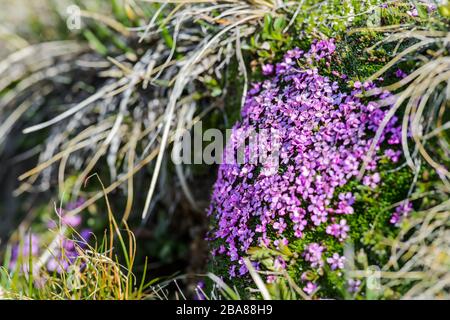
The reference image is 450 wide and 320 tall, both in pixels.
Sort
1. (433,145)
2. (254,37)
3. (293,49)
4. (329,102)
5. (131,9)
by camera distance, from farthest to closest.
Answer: (131,9)
(254,37)
(293,49)
(329,102)
(433,145)

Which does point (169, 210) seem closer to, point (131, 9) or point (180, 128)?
point (180, 128)

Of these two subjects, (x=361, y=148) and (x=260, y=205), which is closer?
Result: (x=361, y=148)

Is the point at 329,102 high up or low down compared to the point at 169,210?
up

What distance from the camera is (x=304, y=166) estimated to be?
1821 millimetres

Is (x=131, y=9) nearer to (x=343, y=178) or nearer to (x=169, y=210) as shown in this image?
(x=169, y=210)

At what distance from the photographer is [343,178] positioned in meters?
1.75

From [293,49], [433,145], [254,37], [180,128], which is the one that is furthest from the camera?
[180,128]

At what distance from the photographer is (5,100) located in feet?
11.3

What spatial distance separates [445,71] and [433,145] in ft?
0.76

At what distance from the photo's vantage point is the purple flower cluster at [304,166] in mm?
1745

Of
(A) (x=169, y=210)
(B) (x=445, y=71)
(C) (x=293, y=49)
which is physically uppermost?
(C) (x=293, y=49)

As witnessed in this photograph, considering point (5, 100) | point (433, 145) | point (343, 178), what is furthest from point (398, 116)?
point (5, 100)

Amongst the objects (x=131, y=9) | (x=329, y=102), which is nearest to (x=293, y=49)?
(x=329, y=102)

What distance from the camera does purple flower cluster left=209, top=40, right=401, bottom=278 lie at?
1.75 metres
